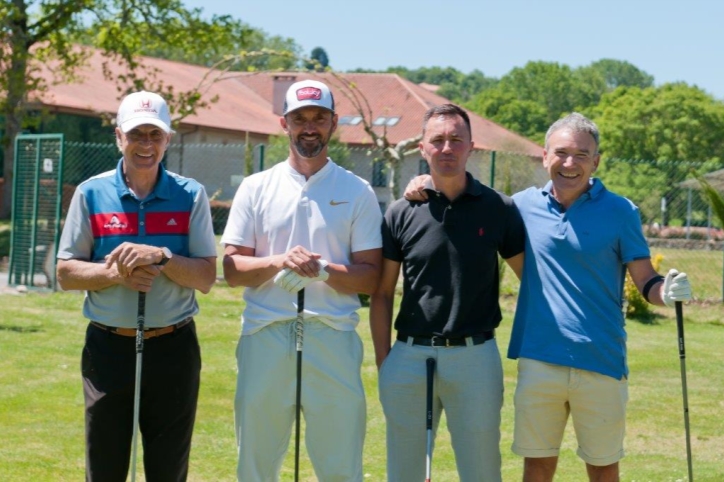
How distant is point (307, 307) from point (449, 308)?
63 cm

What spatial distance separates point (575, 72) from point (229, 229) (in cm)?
12744

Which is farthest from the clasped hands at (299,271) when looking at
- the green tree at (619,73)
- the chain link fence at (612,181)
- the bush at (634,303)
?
the green tree at (619,73)

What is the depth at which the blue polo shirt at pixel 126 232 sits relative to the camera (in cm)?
478

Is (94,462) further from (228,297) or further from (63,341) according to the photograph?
(228,297)

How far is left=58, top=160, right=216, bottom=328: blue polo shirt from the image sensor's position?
4781 millimetres

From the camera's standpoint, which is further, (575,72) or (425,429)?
(575,72)

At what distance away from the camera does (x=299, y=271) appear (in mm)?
4625

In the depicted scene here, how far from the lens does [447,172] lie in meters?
4.87

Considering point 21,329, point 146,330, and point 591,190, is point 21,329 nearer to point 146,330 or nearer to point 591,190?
point 146,330

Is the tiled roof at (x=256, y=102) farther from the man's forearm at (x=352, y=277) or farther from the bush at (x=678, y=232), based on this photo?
the man's forearm at (x=352, y=277)

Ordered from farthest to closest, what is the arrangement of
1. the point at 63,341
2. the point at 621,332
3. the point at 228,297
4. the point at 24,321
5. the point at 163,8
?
1. the point at 163,8
2. the point at 228,297
3. the point at 24,321
4. the point at 63,341
5. the point at 621,332

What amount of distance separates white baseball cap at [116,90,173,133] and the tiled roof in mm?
27004

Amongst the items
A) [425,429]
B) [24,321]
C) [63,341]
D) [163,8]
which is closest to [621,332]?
[425,429]

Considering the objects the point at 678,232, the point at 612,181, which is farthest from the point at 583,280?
the point at 612,181
